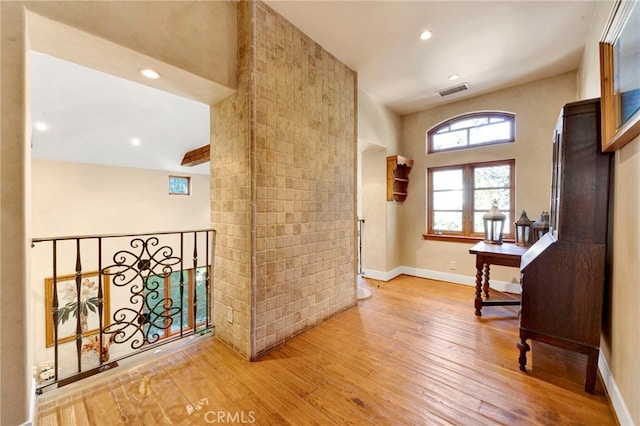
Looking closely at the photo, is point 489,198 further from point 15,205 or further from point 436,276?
point 15,205

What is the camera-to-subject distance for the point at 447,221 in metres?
4.11

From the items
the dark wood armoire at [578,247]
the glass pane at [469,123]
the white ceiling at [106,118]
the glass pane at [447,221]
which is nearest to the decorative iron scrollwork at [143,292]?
the white ceiling at [106,118]

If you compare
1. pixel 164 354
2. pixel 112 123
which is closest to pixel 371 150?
pixel 164 354

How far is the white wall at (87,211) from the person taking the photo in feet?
15.5

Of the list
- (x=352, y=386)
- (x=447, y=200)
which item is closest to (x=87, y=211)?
(x=352, y=386)

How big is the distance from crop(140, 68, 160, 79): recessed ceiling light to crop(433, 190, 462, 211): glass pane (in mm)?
4008

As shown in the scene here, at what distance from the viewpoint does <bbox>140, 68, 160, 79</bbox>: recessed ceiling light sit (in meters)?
1.81

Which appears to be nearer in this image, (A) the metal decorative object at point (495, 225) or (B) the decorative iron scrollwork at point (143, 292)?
(B) the decorative iron scrollwork at point (143, 292)

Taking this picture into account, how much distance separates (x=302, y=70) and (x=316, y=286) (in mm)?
2165

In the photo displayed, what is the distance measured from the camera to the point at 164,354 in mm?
2074

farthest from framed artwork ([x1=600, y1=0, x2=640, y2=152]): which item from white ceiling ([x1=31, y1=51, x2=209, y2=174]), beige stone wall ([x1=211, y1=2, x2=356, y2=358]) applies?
white ceiling ([x1=31, y1=51, x2=209, y2=174])

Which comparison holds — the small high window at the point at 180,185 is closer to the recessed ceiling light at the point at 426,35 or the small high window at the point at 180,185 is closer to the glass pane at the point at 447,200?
the glass pane at the point at 447,200

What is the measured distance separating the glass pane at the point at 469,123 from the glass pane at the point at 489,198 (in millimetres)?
1016

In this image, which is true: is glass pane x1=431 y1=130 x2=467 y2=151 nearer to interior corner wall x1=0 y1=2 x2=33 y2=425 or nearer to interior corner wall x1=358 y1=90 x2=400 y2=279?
interior corner wall x1=358 y1=90 x2=400 y2=279
